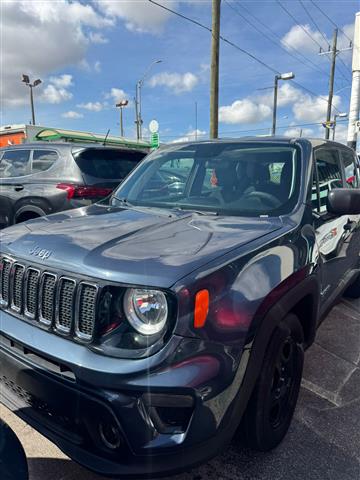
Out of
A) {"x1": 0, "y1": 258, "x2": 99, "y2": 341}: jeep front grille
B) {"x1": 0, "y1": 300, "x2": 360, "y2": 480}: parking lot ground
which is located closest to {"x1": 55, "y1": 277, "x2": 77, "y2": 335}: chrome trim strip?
{"x1": 0, "y1": 258, "x2": 99, "y2": 341}: jeep front grille

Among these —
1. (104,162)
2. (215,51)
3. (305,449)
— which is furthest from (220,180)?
(215,51)

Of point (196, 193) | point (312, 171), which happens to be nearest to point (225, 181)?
point (196, 193)

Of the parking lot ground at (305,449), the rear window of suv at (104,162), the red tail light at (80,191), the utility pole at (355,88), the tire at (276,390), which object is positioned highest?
the utility pole at (355,88)

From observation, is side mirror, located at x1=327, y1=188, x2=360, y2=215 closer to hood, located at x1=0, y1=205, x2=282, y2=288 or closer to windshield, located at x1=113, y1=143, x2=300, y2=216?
windshield, located at x1=113, y1=143, x2=300, y2=216

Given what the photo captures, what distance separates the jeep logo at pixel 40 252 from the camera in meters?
2.03

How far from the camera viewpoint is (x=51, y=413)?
1893 mm

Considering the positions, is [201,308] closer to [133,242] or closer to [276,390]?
[133,242]

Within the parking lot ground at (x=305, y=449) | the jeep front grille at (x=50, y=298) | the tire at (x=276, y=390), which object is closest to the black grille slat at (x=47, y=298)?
the jeep front grille at (x=50, y=298)

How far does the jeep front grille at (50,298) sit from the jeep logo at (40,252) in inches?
2.9

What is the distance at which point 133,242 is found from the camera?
207 centimetres

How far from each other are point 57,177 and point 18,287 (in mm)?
3982

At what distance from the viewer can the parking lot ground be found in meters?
2.21

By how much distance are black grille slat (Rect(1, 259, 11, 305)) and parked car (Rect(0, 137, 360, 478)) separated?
15 mm

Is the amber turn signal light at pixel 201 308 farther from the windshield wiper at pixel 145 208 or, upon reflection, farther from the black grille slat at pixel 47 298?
the windshield wiper at pixel 145 208
